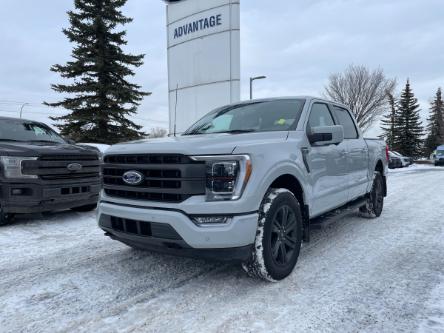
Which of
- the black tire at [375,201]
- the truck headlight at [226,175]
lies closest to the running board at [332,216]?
the black tire at [375,201]

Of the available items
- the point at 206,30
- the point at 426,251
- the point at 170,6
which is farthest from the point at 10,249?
the point at 170,6

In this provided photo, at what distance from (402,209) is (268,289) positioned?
5063 mm

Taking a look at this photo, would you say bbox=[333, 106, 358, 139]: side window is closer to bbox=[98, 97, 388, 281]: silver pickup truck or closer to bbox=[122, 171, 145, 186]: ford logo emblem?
bbox=[98, 97, 388, 281]: silver pickup truck

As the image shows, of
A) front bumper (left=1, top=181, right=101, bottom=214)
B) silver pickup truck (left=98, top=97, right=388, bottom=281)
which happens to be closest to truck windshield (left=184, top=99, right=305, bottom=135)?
silver pickup truck (left=98, top=97, right=388, bottom=281)

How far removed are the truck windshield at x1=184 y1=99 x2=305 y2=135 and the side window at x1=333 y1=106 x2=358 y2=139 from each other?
1118 millimetres

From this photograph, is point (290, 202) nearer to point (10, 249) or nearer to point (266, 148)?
point (266, 148)

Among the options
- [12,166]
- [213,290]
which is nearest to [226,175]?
[213,290]

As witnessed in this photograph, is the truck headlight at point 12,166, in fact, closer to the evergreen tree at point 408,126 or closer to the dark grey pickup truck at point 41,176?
the dark grey pickup truck at point 41,176

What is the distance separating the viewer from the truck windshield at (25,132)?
242 inches

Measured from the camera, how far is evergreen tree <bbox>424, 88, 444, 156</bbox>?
56406 mm

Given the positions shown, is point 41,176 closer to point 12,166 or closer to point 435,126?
point 12,166

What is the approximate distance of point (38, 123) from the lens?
23.3 ft

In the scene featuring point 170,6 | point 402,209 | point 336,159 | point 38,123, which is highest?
point 170,6

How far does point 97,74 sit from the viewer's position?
20.9m
